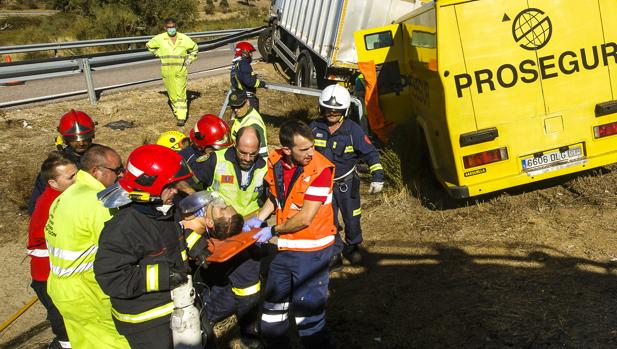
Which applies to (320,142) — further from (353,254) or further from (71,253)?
(71,253)

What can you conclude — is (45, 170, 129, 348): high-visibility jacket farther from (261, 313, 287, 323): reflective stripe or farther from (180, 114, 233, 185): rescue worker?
(180, 114, 233, 185): rescue worker

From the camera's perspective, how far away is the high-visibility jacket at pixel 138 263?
3002 millimetres

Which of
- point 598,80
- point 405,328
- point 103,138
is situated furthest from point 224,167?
point 103,138

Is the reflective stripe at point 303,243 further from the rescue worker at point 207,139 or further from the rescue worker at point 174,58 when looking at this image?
the rescue worker at point 174,58

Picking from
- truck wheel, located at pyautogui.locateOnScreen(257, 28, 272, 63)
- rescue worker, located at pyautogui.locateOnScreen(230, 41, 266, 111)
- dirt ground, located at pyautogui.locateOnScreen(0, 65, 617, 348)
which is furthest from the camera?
truck wheel, located at pyautogui.locateOnScreen(257, 28, 272, 63)

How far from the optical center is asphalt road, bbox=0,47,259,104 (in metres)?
13.1

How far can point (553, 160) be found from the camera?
6.30 meters

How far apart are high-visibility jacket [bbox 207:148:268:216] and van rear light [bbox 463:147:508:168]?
7.98ft

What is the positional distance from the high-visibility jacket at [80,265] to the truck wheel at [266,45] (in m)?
14.1

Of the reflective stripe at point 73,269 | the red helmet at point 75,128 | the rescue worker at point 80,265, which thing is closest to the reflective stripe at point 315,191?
the rescue worker at point 80,265

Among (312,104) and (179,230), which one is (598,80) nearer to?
(179,230)

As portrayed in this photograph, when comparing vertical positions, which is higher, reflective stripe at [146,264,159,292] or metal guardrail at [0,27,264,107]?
metal guardrail at [0,27,264,107]

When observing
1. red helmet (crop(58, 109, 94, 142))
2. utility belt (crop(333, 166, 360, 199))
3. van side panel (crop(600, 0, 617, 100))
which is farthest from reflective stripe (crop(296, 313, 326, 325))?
van side panel (crop(600, 0, 617, 100))

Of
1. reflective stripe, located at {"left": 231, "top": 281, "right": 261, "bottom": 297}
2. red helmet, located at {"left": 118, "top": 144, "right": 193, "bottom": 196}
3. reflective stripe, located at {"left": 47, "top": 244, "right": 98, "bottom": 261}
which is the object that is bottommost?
reflective stripe, located at {"left": 231, "top": 281, "right": 261, "bottom": 297}
